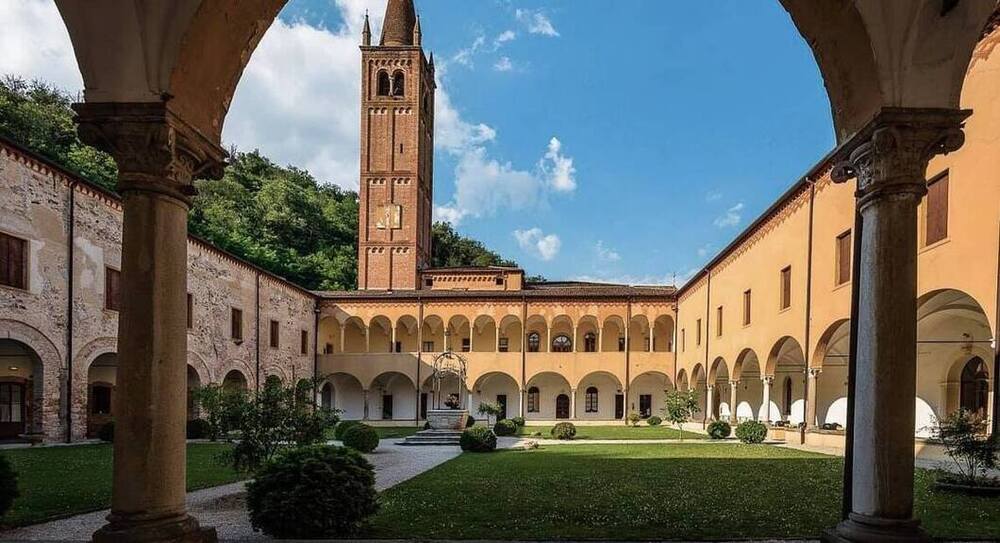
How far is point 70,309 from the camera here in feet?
53.7

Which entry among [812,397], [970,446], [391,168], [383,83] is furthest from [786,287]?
[383,83]

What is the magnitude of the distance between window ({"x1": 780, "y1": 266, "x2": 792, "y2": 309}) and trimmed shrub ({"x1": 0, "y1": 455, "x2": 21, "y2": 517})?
1895 cm

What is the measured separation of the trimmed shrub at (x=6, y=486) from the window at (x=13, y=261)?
35.3 feet

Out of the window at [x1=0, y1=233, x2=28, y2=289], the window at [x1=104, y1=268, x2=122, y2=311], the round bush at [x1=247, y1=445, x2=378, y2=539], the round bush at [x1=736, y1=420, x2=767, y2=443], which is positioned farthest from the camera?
the round bush at [x1=736, y1=420, x2=767, y2=443]

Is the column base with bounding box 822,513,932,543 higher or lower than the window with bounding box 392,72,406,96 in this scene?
lower

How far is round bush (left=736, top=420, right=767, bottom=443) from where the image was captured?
61.7ft

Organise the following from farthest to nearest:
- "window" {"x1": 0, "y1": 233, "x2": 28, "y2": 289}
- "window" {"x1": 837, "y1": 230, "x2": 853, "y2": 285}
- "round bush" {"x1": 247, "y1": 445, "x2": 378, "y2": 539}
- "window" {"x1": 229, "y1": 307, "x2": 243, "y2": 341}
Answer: "window" {"x1": 229, "y1": 307, "x2": 243, "y2": 341}, "window" {"x1": 837, "y1": 230, "x2": 853, "y2": 285}, "window" {"x1": 0, "y1": 233, "x2": 28, "y2": 289}, "round bush" {"x1": 247, "y1": 445, "x2": 378, "y2": 539}

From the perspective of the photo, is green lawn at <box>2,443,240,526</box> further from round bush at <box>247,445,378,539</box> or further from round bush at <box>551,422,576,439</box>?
round bush at <box>551,422,576,439</box>

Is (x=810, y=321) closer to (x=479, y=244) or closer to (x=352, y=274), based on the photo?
(x=352, y=274)

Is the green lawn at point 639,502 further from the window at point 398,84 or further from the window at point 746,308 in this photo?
the window at point 398,84

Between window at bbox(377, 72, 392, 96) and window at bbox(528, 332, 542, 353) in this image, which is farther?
window at bbox(377, 72, 392, 96)

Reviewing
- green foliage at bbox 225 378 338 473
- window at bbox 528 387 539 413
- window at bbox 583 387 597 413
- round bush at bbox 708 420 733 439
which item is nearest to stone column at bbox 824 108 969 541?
green foliage at bbox 225 378 338 473

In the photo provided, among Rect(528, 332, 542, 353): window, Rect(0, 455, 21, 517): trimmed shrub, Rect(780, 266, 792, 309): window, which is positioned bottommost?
Rect(528, 332, 542, 353): window

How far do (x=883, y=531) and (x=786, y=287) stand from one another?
55.7 feet
